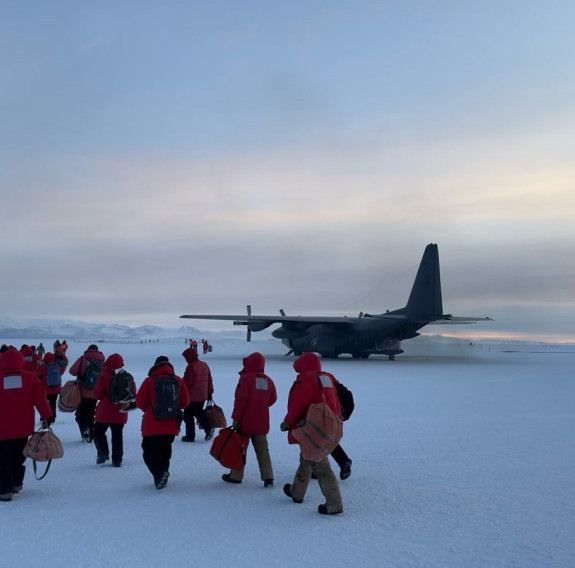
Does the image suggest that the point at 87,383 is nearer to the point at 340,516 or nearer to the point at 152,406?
the point at 152,406

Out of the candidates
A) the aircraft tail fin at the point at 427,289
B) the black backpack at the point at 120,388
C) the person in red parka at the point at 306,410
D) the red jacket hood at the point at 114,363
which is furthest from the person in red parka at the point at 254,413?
the aircraft tail fin at the point at 427,289

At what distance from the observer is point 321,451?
666 centimetres

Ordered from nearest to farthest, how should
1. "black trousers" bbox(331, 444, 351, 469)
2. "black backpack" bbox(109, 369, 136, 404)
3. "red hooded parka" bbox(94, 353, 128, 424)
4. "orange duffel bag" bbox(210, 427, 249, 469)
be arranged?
"orange duffel bag" bbox(210, 427, 249, 469) < "black trousers" bbox(331, 444, 351, 469) < "black backpack" bbox(109, 369, 136, 404) < "red hooded parka" bbox(94, 353, 128, 424)

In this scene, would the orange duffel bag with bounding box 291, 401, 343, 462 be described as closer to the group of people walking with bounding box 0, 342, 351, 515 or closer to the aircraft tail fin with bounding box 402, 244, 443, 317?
the group of people walking with bounding box 0, 342, 351, 515

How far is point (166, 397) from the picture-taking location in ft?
25.7

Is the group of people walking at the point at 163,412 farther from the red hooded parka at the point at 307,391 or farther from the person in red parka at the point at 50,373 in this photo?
the person in red parka at the point at 50,373

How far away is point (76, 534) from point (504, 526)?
14.2ft

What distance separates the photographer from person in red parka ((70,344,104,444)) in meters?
10.7

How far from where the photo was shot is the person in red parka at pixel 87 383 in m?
10.7

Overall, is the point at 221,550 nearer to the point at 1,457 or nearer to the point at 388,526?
the point at 388,526

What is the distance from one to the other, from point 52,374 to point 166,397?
5792 mm

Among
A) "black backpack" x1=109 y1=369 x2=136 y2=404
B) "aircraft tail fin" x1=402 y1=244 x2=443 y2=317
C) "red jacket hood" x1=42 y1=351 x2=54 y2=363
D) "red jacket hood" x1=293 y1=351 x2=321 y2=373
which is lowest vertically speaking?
"black backpack" x1=109 y1=369 x2=136 y2=404

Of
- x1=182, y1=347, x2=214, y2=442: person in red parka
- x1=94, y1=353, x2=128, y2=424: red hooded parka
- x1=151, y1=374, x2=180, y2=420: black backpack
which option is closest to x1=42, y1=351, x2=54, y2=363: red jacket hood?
x1=182, y1=347, x2=214, y2=442: person in red parka

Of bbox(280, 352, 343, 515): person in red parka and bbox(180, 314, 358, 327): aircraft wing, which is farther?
bbox(180, 314, 358, 327): aircraft wing
